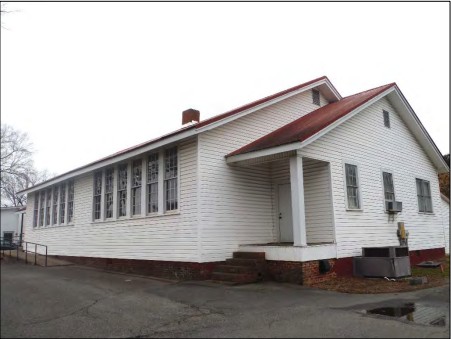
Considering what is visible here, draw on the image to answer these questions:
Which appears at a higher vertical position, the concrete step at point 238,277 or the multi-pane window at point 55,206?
the multi-pane window at point 55,206

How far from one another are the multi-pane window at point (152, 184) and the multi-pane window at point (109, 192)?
2.66 metres

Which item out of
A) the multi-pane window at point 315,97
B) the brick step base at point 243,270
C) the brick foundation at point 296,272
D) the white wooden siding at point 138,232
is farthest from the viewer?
the multi-pane window at point 315,97

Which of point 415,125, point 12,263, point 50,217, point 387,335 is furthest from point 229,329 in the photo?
point 50,217

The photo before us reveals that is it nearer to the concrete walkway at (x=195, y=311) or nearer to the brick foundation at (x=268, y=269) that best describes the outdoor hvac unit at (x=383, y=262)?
the brick foundation at (x=268, y=269)

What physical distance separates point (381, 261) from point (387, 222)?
302cm

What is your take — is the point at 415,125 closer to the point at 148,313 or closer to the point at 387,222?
the point at 387,222

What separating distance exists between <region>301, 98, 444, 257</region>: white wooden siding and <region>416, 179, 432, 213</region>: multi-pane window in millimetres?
274

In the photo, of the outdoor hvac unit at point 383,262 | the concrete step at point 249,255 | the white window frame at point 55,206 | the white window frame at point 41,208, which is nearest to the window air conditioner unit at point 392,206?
the outdoor hvac unit at point 383,262

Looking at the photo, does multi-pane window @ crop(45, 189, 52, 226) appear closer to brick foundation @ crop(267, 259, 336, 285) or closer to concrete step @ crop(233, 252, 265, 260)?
concrete step @ crop(233, 252, 265, 260)

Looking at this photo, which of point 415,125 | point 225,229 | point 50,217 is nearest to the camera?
point 225,229

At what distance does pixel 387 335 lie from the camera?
6062 mm

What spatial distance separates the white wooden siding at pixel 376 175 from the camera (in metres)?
12.8

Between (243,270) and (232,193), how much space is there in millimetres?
2498

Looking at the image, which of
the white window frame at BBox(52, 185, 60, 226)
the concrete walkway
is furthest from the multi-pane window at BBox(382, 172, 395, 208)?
the white window frame at BBox(52, 185, 60, 226)
